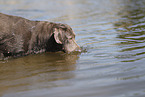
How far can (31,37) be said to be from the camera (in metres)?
6.87

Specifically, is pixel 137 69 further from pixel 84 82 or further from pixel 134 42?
pixel 134 42

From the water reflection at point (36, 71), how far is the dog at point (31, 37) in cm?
26

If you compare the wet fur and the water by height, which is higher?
the wet fur

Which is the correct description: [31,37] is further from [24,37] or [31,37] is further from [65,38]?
[65,38]

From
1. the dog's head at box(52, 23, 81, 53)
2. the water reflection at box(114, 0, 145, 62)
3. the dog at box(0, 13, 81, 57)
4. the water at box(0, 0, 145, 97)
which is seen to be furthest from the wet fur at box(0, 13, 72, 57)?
the water reflection at box(114, 0, 145, 62)

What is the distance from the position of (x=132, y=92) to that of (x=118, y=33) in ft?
16.7

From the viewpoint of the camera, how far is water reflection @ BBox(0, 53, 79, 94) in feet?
14.3

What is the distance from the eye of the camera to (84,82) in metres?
4.39

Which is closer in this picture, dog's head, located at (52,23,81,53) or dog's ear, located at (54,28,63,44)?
dog's ear, located at (54,28,63,44)

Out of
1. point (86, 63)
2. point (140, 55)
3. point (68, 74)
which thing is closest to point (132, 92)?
point (68, 74)

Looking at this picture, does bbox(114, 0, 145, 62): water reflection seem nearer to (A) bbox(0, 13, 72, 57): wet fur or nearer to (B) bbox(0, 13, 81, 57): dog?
(B) bbox(0, 13, 81, 57): dog

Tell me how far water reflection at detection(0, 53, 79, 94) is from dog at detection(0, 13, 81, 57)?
10.2 inches

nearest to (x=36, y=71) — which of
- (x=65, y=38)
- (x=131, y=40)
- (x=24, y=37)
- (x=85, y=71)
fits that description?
(x=85, y=71)

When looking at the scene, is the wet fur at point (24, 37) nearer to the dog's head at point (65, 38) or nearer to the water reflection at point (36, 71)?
the dog's head at point (65, 38)
